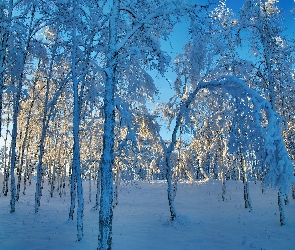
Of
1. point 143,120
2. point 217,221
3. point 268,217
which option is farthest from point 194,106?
point 268,217

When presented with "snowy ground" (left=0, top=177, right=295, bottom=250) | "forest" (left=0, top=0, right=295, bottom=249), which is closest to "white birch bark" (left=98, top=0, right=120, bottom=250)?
"forest" (left=0, top=0, right=295, bottom=249)

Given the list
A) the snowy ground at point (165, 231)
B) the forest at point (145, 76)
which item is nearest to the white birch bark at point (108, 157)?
the forest at point (145, 76)

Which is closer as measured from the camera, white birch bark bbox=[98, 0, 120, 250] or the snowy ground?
white birch bark bbox=[98, 0, 120, 250]

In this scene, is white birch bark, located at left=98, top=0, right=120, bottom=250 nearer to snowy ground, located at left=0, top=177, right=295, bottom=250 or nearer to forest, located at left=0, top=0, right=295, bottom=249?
forest, located at left=0, top=0, right=295, bottom=249

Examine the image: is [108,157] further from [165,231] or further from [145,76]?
[165,231]

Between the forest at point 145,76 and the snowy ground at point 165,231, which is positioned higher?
the forest at point 145,76

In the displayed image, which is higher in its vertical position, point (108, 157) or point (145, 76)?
point (145, 76)

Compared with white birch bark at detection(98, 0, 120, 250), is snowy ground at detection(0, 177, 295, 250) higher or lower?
lower

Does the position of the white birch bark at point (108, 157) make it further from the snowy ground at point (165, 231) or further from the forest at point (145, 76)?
the snowy ground at point (165, 231)

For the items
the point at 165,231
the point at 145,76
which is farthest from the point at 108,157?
the point at 165,231

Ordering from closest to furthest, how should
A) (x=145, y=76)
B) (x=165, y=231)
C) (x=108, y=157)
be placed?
(x=108, y=157), (x=145, y=76), (x=165, y=231)

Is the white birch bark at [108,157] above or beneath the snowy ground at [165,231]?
above

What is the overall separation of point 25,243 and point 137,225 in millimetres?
6128

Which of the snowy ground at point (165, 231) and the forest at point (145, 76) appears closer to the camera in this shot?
the forest at point (145, 76)
